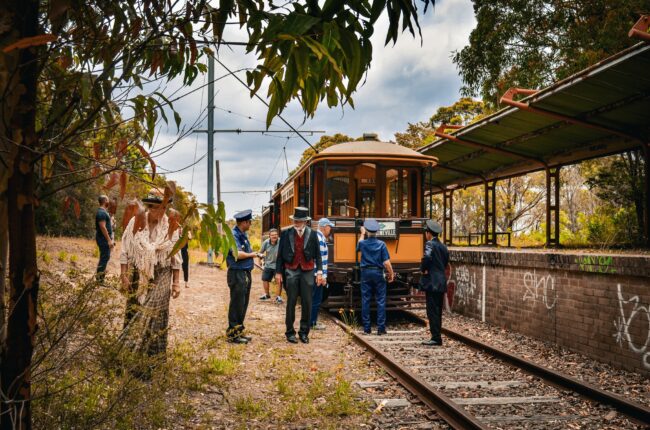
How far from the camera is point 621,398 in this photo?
17.9 feet

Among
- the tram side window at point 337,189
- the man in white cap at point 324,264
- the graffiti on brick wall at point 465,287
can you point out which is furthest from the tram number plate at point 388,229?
the graffiti on brick wall at point 465,287

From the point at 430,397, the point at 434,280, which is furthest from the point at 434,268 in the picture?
the point at 430,397

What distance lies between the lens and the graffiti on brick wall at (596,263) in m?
7.19

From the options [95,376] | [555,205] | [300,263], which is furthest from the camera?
[555,205]

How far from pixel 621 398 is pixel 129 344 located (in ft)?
15.3


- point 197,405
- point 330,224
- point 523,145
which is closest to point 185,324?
point 330,224

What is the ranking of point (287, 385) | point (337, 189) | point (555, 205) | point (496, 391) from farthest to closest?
point (555, 205) < point (337, 189) < point (287, 385) < point (496, 391)

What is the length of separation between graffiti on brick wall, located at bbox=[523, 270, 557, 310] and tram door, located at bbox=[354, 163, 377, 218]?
11.6 ft

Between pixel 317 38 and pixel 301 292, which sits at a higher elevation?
pixel 317 38

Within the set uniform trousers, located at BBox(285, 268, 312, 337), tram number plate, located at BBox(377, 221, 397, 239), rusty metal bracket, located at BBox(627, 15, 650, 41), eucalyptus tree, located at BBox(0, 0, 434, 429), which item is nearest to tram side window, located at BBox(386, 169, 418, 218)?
tram number plate, located at BBox(377, 221, 397, 239)

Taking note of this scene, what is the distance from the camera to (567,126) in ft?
34.3

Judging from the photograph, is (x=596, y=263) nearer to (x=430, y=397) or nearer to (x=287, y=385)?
(x=430, y=397)

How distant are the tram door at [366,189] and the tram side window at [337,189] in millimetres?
213

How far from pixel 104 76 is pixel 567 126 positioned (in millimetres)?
9775
